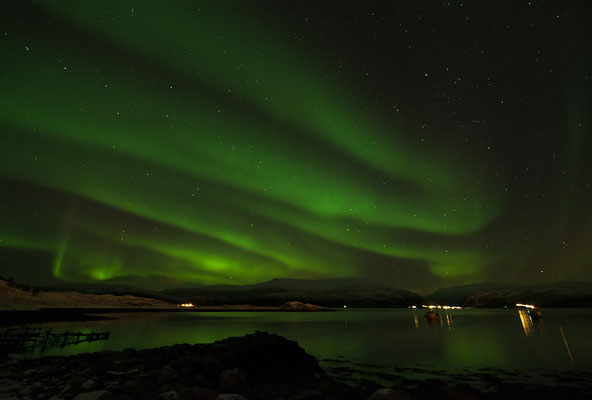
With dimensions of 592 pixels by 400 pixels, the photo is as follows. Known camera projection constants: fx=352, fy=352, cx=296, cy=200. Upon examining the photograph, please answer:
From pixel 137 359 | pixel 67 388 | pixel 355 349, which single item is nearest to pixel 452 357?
pixel 355 349

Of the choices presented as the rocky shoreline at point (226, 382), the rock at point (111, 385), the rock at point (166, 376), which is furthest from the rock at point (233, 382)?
the rock at point (111, 385)

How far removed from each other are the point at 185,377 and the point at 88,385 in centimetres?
483

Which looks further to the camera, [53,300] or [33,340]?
[53,300]

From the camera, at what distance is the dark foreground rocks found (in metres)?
17.2

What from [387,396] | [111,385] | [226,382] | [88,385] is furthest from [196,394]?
[387,396]

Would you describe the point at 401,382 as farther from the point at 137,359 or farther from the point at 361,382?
the point at 137,359

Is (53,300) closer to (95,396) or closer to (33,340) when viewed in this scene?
(33,340)

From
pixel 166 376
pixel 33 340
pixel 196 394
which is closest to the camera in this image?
pixel 196 394

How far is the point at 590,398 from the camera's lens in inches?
794

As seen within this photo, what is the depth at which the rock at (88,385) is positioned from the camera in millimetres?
17923

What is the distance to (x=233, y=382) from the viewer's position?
19547 millimetres

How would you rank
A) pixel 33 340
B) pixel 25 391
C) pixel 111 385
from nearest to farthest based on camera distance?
pixel 25 391, pixel 111 385, pixel 33 340

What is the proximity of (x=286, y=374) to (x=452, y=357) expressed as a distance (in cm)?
2375

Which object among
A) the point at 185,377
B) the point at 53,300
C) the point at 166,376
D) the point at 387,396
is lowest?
the point at 387,396
